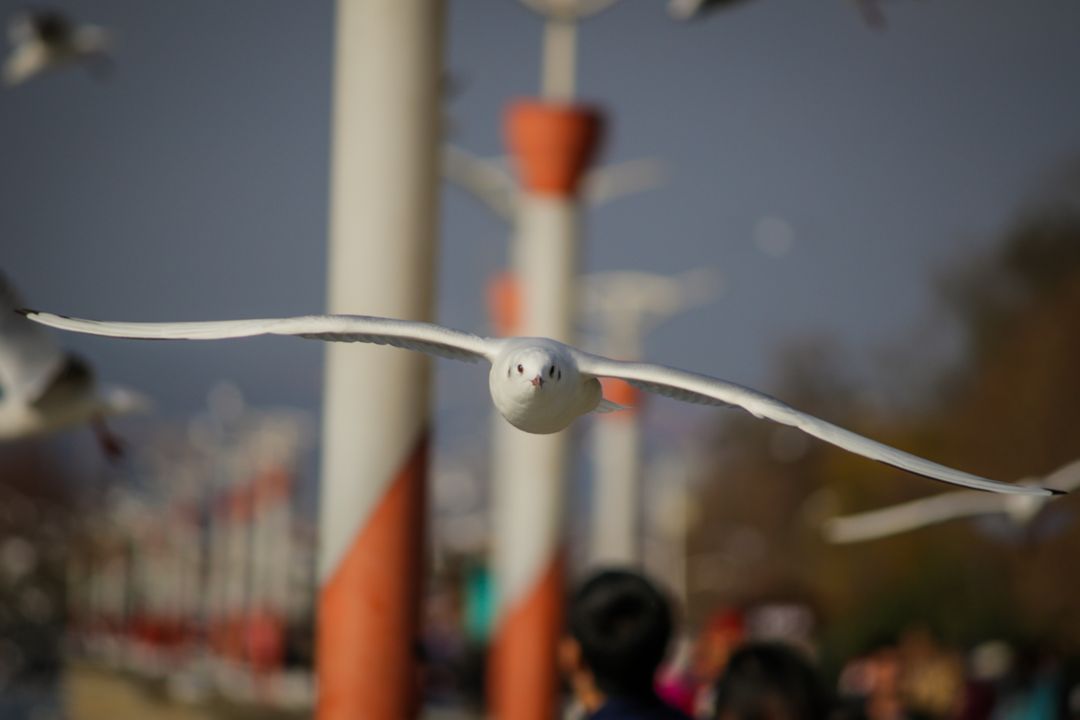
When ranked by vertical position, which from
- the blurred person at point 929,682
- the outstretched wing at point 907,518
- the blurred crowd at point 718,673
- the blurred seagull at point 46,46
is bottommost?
the blurred person at point 929,682

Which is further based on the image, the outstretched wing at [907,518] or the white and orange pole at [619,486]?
the white and orange pole at [619,486]

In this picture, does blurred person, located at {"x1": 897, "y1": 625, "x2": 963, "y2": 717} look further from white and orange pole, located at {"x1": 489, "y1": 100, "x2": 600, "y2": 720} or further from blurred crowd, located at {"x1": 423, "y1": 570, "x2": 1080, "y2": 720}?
white and orange pole, located at {"x1": 489, "y1": 100, "x2": 600, "y2": 720}

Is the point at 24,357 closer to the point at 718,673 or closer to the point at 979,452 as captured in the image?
the point at 718,673

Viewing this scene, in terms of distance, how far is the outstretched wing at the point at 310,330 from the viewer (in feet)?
9.14

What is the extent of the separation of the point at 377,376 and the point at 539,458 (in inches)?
186

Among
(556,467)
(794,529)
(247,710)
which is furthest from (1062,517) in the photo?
(794,529)

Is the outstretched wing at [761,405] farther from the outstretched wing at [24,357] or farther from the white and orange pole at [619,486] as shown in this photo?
the white and orange pole at [619,486]

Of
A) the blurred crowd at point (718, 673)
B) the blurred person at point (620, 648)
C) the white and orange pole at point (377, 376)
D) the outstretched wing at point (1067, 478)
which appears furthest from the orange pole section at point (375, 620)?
the outstretched wing at point (1067, 478)

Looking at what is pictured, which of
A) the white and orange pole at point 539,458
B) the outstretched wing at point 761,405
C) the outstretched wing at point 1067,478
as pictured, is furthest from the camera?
the white and orange pole at point 539,458

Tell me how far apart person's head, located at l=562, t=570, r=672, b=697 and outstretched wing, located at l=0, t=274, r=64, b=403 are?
1.92 meters

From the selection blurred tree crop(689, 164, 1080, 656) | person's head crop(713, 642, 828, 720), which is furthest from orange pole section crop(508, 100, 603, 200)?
person's head crop(713, 642, 828, 720)

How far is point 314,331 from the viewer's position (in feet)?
9.11

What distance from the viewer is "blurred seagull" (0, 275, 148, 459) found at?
4.22 metres

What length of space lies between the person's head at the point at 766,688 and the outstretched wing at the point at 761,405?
0.59 metres
